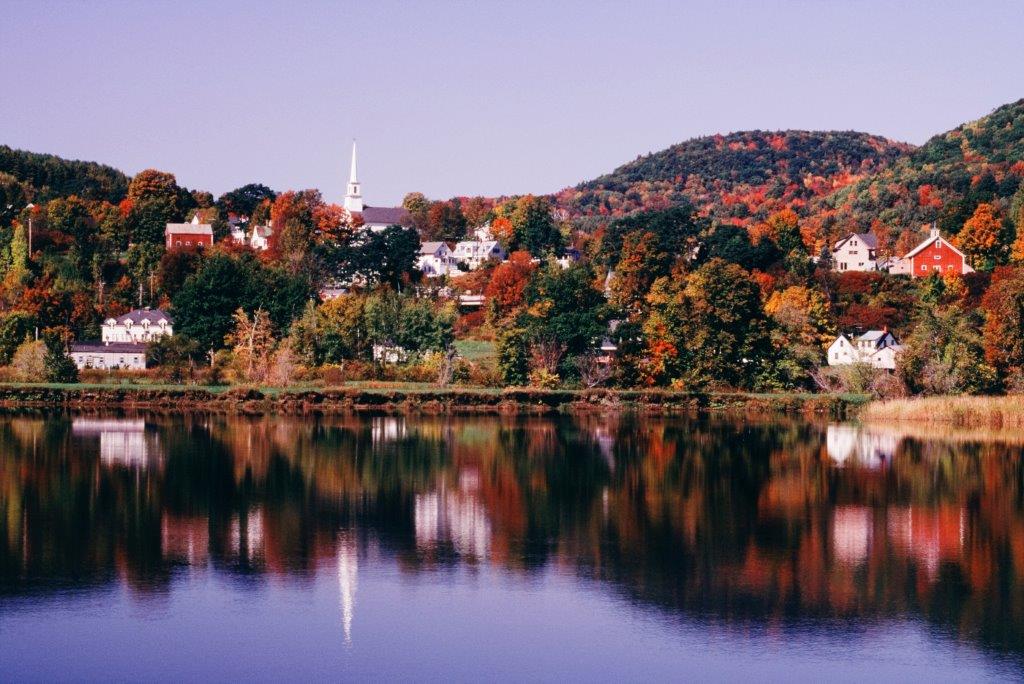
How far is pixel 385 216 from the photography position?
467ft

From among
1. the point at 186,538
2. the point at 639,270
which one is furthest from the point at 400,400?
the point at 186,538

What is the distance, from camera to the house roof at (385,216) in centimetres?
13979

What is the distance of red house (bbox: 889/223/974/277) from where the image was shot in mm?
91625

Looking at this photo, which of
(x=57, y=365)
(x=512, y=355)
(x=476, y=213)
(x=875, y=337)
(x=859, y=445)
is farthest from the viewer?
(x=476, y=213)

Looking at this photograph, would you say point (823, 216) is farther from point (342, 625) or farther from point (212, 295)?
point (342, 625)

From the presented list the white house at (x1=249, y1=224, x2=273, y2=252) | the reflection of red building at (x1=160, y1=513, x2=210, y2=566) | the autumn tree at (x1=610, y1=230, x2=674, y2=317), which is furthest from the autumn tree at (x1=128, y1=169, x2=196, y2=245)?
the reflection of red building at (x1=160, y1=513, x2=210, y2=566)

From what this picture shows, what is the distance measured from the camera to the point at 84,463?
130 feet

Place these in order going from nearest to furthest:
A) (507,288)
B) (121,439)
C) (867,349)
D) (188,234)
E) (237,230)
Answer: (121,439) < (867,349) < (507,288) < (188,234) < (237,230)

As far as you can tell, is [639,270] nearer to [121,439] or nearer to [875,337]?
[875,337]

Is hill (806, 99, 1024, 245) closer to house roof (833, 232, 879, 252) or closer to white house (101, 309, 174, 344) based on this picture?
house roof (833, 232, 879, 252)

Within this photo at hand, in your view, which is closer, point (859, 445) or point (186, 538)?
point (186, 538)

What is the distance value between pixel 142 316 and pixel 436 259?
39154 millimetres

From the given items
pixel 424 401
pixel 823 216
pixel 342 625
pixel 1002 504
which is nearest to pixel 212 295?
pixel 424 401

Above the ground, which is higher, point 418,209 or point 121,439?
point 418,209
